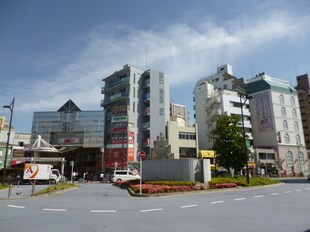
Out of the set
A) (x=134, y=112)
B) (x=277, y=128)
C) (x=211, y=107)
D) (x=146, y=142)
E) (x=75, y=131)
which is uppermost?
(x=211, y=107)

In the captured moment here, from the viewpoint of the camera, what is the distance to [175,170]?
2509cm

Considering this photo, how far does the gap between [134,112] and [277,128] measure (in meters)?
36.7

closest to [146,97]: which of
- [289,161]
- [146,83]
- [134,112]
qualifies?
[146,83]

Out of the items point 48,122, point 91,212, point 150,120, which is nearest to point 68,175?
point 48,122

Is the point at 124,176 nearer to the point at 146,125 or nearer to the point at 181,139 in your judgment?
the point at 181,139

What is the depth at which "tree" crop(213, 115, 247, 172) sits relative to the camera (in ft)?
104

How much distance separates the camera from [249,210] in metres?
11.0

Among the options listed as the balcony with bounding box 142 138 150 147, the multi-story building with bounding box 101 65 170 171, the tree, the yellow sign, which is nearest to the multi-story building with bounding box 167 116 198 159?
the yellow sign

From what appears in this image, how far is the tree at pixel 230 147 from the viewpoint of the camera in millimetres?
31750

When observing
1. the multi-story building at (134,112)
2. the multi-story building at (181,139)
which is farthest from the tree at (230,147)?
the multi-story building at (134,112)

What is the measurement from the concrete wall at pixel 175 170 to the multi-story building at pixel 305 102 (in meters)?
75.8

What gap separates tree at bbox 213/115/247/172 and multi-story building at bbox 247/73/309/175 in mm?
33165

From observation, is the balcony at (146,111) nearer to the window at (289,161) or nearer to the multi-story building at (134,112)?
the multi-story building at (134,112)

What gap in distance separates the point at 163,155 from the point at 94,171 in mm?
33705
